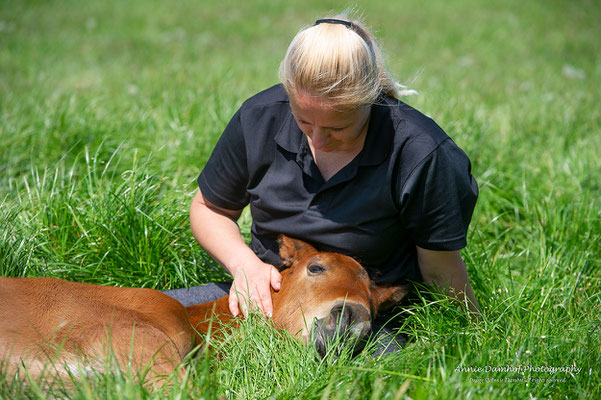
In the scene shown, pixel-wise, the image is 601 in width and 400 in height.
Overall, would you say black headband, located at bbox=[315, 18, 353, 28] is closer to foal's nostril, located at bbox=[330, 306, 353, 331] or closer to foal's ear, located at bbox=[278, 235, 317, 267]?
foal's ear, located at bbox=[278, 235, 317, 267]

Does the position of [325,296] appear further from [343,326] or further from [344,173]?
[344,173]

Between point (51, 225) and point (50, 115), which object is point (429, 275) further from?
point (50, 115)

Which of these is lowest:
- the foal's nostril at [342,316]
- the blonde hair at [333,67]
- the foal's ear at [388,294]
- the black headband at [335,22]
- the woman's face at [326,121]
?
the foal's ear at [388,294]

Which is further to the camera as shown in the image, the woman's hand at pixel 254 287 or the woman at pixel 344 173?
the woman's hand at pixel 254 287

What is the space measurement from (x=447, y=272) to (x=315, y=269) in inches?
24.5

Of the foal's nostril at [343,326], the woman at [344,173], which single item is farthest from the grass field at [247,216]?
the woman at [344,173]

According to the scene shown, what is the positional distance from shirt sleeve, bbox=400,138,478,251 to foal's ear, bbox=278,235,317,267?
0.46m

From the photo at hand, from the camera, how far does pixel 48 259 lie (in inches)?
126

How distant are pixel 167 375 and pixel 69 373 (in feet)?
1.07

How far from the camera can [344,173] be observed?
2.60m

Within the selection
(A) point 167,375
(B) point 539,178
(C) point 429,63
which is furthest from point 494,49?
(A) point 167,375

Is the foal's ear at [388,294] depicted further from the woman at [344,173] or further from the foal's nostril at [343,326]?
the foal's nostril at [343,326]

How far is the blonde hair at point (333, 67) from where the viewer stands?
2348mm

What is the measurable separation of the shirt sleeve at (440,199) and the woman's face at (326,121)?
1.03 ft
